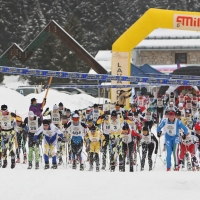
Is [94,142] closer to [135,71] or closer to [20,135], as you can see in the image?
[20,135]

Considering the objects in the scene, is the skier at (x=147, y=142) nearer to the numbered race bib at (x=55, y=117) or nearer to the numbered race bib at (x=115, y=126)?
the numbered race bib at (x=115, y=126)

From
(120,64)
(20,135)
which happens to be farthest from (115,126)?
(120,64)

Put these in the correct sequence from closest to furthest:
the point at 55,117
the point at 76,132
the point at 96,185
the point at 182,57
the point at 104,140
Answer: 1. the point at 96,185
2. the point at 76,132
3. the point at 104,140
4. the point at 55,117
5. the point at 182,57

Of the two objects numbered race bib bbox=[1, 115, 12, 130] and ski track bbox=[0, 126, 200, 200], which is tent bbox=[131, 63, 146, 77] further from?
ski track bbox=[0, 126, 200, 200]

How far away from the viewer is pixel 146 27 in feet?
77.3

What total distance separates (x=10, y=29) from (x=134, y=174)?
61.2m

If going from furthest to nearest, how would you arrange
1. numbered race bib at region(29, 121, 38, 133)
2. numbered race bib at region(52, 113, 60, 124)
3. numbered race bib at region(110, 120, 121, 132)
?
numbered race bib at region(52, 113, 60, 124) < numbered race bib at region(29, 121, 38, 133) < numbered race bib at region(110, 120, 121, 132)

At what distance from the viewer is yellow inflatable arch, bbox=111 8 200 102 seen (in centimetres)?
2266

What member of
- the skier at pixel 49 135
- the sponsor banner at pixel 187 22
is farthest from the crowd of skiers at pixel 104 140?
the sponsor banner at pixel 187 22

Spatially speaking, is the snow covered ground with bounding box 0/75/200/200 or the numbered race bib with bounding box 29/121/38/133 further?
the numbered race bib with bounding box 29/121/38/133

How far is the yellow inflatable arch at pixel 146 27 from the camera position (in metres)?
22.7

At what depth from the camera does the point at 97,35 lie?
235 feet

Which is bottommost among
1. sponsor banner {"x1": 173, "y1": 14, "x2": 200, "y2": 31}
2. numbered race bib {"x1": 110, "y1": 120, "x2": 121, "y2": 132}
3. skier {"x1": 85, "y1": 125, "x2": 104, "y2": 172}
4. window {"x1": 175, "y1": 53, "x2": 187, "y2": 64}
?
skier {"x1": 85, "y1": 125, "x2": 104, "y2": 172}

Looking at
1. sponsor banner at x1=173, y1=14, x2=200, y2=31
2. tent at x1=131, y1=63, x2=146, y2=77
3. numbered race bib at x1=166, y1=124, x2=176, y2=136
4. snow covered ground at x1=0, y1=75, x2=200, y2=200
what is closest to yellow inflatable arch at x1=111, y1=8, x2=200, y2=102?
sponsor banner at x1=173, y1=14, x2=200, y2=31
